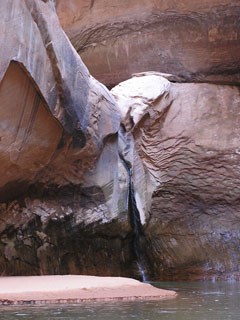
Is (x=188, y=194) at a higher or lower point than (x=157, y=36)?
lower

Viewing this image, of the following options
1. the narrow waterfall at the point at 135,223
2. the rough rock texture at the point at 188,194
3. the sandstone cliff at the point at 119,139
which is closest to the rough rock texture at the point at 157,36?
the sandstone cliff at the point at 119,139

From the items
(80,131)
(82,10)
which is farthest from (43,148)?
(82,10)

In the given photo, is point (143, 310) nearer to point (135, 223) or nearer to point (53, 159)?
point (53, 159)

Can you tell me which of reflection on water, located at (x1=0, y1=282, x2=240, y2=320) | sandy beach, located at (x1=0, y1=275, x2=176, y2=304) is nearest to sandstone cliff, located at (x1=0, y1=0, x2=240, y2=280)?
sandy beach, located at (x1=0, y1=275, x2=176, y2=304)

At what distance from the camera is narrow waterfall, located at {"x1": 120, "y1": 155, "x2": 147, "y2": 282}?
24.0 ft

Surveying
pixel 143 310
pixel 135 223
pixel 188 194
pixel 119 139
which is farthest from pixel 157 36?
pixel 143 310

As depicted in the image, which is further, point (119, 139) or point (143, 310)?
point (119, 139)

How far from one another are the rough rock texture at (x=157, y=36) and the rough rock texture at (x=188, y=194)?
110 cm

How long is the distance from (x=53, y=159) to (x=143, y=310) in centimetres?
250

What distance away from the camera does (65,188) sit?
6.76 meters

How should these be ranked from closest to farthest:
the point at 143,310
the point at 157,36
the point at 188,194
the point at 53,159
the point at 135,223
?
1. the point at 143,310
2. the point at 53,159
3. the point at 135,223
4. the point at 188,194
5. the point at 157,36

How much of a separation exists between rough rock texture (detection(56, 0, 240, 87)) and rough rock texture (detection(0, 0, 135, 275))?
2.31 metres

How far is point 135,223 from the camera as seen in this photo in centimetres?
744

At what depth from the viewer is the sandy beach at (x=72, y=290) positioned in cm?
464
